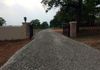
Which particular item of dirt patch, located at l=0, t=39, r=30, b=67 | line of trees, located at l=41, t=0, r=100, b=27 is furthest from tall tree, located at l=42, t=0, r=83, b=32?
dirt patch, located at l=0, t=39, r=30, b=67

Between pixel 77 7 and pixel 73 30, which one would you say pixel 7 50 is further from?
pixel 77 7

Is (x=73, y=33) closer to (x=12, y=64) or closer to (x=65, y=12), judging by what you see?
(x=65, y=12)

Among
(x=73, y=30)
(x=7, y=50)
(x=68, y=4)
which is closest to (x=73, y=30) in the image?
(x=73, y=30)

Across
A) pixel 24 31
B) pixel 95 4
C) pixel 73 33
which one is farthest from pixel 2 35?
pixel 95 4

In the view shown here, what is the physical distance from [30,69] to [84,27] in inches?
1534

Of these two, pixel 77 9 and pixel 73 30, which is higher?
pixel 77 9

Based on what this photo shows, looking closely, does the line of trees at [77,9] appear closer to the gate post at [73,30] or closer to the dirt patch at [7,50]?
the gate post at [73,30]

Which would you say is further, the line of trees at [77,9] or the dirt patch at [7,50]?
the line of trees at [77,9]

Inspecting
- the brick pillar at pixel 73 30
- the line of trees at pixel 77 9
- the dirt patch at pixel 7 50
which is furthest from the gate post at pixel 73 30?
the dirt patch at pixel 7 50

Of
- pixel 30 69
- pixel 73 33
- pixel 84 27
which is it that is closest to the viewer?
pixel 30 69

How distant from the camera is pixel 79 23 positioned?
51.9 meters

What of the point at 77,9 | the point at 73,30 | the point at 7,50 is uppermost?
the point at 77,9

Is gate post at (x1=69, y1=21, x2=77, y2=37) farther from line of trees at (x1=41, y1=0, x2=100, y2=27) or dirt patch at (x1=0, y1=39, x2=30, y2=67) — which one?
dirt patch at (x1=0, y1=39, x2=30, y2=67)

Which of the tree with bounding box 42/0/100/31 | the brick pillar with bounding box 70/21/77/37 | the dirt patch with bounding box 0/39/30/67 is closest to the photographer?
the dirt patch with bounding box 0/39/30/67
